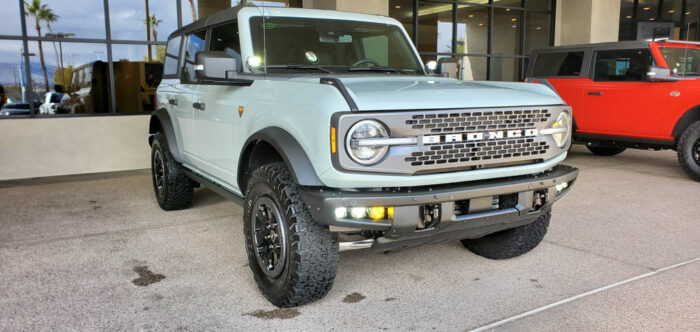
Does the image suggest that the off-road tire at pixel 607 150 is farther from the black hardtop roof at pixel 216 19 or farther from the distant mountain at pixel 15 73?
the distant mountain at pixel 15 73

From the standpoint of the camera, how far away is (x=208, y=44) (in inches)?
173

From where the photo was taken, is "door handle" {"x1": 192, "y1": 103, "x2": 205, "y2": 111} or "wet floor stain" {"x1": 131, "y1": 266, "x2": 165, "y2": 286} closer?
"wet floor stain" {"x1": 131, "y1": 266, "x2": 165, "y2": 286}

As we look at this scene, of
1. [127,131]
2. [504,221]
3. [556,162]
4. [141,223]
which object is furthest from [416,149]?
[127,131]

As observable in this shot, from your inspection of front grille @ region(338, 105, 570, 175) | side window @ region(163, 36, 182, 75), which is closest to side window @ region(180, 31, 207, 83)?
side window @ region(163, 36, 182, 75)

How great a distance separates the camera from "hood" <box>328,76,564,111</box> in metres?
2.71

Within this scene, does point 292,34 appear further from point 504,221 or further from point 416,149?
point 504,221

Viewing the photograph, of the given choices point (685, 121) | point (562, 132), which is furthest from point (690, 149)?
point (562, 132)

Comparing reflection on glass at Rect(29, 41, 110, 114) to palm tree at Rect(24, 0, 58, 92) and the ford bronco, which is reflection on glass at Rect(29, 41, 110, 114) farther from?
the ford bronco

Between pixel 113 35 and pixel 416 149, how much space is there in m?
7.43

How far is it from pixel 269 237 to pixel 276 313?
44cm

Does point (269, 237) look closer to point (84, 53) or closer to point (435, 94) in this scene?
point (435, 94)

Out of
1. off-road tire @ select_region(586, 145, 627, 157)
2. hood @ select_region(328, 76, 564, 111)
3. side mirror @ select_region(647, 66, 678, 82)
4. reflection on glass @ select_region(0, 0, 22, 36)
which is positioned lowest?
off-road tire @ select_region(586, 145, 627, 157)

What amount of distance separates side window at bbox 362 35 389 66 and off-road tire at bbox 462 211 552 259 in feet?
5.02

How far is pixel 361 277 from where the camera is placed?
3.68 metres
